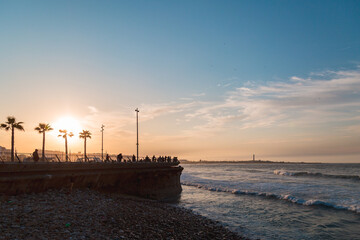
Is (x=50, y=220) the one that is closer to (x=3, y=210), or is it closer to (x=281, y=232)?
(x=3, y=210)

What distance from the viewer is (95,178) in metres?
24.9

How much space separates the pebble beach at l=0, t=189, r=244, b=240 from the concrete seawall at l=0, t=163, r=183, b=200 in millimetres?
1224

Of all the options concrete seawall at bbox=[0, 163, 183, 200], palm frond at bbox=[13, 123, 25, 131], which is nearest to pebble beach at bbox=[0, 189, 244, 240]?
concrete seawall at bbox=[0, 163, 183, 200]

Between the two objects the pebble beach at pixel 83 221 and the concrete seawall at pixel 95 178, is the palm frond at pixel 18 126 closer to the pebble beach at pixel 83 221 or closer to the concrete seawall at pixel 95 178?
the concrete seawall at pixel 95 178

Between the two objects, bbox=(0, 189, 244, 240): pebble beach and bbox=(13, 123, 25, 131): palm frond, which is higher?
bbox=(13, 123, 25, 131): palm frond

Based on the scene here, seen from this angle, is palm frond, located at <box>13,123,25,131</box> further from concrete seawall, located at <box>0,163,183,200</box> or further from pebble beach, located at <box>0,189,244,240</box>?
pebble beach, located at <box>0,189,244,240</box>

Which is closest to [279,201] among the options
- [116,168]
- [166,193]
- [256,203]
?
[256,203]

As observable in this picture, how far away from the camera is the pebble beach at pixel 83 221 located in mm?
11430

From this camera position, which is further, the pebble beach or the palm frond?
the palm frond

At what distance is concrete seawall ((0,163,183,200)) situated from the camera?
18.3 m

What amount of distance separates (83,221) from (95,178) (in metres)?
11.8

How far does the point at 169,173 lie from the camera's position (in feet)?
118

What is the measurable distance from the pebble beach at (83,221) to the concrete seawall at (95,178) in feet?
4.02

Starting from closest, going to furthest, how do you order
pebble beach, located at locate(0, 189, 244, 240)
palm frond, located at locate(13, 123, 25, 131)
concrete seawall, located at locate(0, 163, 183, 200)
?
pebble beach, located at locate(0, 189, 244, 240) < concrete seawall, located at locate(0, 163, 183, 200) < palm frond, located at locate(13, 123, 25, 131)
